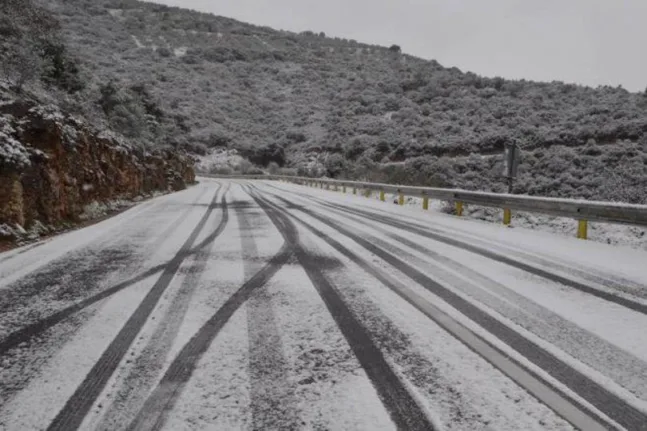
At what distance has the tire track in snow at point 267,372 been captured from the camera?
7.27 ft

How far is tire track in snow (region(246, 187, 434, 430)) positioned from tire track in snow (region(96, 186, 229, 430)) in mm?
1293

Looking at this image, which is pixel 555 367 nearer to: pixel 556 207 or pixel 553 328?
pixel 553 328

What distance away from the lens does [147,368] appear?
8.93ft

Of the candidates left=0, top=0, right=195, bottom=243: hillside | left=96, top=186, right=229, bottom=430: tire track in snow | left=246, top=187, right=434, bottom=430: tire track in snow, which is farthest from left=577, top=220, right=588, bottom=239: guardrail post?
left=0, top=0, right=195, bottom=243: hillside

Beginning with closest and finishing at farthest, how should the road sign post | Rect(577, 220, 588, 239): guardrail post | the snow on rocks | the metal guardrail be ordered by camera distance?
the snow on rocks → the metal guardrail → Rect(577, 220, 588, 239): guardrail post → the road sign post

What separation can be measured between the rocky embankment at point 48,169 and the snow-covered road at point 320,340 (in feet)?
5.66

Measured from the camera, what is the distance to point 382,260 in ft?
19.4

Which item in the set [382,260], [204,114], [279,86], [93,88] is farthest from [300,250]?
[279,86]

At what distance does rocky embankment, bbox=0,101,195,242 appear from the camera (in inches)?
299

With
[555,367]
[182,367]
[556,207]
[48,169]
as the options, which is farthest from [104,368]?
[556,207]

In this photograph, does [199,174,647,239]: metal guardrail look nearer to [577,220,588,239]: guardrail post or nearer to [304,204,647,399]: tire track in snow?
[577,220,588,239]: guardrail post

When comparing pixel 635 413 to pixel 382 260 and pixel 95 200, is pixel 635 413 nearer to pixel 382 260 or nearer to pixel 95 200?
pixel 382 260

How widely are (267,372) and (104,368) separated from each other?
41.2 inches

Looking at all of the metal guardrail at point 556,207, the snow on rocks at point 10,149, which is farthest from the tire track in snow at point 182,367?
the metal guardrail at point 556,207
